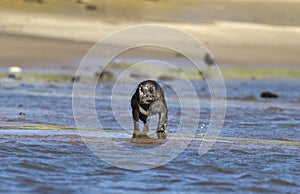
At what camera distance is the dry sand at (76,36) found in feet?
69.7

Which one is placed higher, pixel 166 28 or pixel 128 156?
pixel 166 28

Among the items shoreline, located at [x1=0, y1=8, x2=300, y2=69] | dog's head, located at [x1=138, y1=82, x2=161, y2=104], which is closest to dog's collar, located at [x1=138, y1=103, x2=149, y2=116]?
dog's head, located at [x1=138, y1=82, x2=161, y2=104]

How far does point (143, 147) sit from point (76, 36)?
12.7 m

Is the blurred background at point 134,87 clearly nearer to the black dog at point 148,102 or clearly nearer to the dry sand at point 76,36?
the dry sand at point 76,36

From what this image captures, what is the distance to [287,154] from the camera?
9430 mm

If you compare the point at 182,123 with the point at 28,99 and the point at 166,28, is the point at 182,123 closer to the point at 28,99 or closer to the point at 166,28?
the point at 28,99

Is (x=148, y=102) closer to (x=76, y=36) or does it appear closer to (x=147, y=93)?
(x=147, y=93)

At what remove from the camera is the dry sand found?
21.2 metres

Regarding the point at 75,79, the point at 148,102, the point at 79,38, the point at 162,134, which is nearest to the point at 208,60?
the point at 79,38

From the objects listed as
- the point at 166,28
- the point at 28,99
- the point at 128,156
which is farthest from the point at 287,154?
the point at 166,28

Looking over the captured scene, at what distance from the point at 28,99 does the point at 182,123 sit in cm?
354

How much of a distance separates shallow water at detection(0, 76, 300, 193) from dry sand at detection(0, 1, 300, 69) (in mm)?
7068

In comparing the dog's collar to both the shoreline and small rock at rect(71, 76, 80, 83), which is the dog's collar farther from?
the shoreline

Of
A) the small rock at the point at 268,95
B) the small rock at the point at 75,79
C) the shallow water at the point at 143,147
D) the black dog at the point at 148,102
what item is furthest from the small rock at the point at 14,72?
the black dog at the point at 148,102
